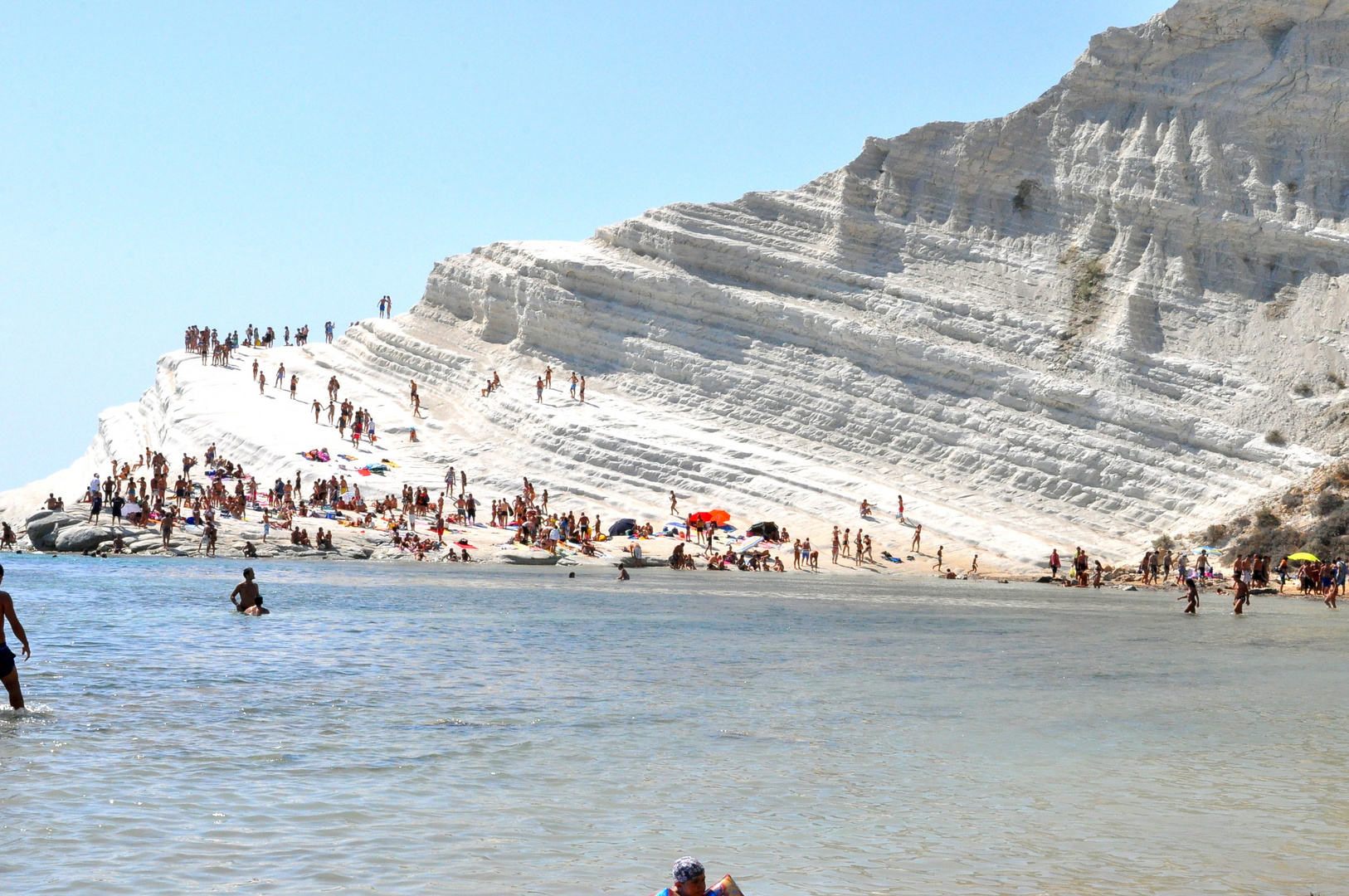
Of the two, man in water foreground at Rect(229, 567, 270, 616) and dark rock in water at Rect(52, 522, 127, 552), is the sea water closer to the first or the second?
man in water foreground at Rect(229, 567, 270, 616)

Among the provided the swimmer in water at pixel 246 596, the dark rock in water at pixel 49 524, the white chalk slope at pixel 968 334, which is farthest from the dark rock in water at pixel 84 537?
the swimmer in water at pixel 246 596

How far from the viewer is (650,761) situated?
32.1ft

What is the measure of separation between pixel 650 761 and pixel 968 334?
41351 millimetres

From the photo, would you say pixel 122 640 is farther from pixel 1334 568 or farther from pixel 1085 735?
Answer: pixel 1334 568

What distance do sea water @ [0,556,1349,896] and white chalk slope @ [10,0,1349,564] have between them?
25.0 metres

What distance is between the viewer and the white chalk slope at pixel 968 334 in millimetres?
44562

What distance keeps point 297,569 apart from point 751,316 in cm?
2370

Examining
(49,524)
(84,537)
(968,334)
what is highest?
(968,334)

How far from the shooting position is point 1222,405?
45.6m

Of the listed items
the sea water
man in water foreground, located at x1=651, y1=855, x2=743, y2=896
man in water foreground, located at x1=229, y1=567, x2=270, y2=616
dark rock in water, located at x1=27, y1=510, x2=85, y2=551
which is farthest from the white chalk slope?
man in water foreground, located at x1=651, y1=855, x2=743, y2=896

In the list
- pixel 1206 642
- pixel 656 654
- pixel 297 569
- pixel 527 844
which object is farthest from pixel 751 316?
pixel 527 844

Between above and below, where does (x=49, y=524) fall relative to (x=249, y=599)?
above

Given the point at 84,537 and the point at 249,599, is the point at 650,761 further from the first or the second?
the point at 84,537

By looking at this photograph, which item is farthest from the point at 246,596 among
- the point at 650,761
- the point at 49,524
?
the point at 49,524
